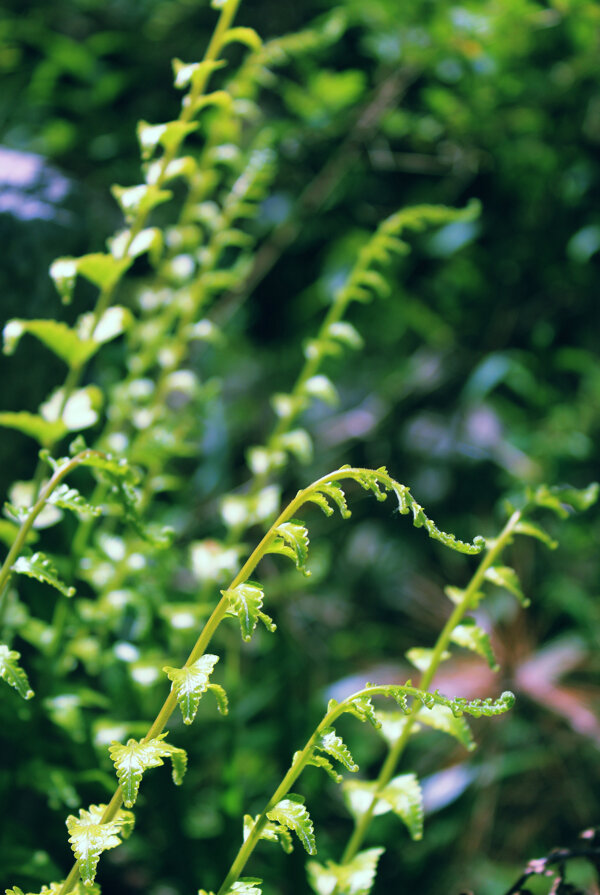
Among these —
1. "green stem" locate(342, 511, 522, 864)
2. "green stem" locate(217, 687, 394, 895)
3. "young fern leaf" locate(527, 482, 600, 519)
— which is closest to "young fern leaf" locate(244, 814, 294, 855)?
"green stem" locate(217, 687, 394, 895)

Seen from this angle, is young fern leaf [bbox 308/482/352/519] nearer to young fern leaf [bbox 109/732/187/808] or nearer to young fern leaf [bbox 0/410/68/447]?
young fern leaf [bbox 109/732/187/808]

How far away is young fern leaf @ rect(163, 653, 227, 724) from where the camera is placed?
12.5 inches

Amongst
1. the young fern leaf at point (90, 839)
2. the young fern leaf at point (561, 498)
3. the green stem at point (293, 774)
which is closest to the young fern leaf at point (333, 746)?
the green stem at point (293, 774)

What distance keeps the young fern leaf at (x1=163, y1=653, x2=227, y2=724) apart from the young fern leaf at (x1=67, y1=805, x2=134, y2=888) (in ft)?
0.23

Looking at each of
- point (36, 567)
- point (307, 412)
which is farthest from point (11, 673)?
point (307, 412)

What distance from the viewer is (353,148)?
122 centimetres

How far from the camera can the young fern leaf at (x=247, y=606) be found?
1.06ft

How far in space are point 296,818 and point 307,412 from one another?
3.37 ft

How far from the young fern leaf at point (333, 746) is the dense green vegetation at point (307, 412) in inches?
5.3

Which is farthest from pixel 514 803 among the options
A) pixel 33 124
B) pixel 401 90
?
pixel 33 124

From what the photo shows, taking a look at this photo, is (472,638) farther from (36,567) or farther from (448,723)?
(36,567)

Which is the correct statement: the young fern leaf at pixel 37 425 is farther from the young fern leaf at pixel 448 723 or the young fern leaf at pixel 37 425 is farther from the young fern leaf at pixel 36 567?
the young fern leaf at pixel 448 723

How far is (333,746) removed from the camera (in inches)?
13.8

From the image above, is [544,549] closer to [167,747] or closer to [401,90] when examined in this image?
[401,90]
